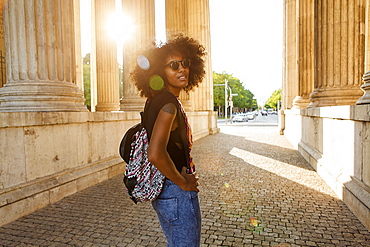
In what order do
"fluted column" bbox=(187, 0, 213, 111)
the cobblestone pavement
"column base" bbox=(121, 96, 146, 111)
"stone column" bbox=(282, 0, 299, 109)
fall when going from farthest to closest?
"fluted column" bbox=(187, 0, 213, 111) → "stone column" bbox=(282, 0, 299, 109) → "column base" bbox=(121, 96, 146, 111) → the cobblestone pavement

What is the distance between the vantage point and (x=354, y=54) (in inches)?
330

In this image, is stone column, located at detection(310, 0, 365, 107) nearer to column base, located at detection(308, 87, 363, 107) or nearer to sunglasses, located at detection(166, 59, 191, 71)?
column base, located at detection(308, 87, 363, 107)

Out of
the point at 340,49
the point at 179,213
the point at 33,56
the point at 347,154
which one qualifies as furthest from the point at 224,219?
the point at 340,49

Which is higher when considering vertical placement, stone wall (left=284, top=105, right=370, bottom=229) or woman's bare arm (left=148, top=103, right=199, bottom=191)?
woman's bare arm (left=148, top=103, right=199, bottom=191)

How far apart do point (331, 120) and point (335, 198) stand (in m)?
1.89

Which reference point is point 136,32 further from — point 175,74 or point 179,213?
point 179,213

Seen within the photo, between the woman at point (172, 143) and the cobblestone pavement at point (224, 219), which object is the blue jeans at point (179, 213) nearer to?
the woman at point (172, 143)

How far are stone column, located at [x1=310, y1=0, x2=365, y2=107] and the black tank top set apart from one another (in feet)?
26.2

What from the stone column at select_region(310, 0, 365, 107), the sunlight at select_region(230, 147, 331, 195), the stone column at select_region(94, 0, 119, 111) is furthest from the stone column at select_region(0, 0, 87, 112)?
the stone column at select_region(94, 0, 119, 111)

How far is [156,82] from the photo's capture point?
2215 millimetres

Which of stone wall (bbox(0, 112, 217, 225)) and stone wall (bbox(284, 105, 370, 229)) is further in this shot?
stone wall (bbox(0, 112, 217, 225))

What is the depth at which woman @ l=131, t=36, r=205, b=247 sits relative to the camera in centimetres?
187

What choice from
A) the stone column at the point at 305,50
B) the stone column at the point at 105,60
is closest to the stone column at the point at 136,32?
the stone column at the point at 105,60

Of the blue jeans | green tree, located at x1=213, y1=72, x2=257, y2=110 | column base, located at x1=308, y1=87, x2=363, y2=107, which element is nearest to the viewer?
the blue jeans
